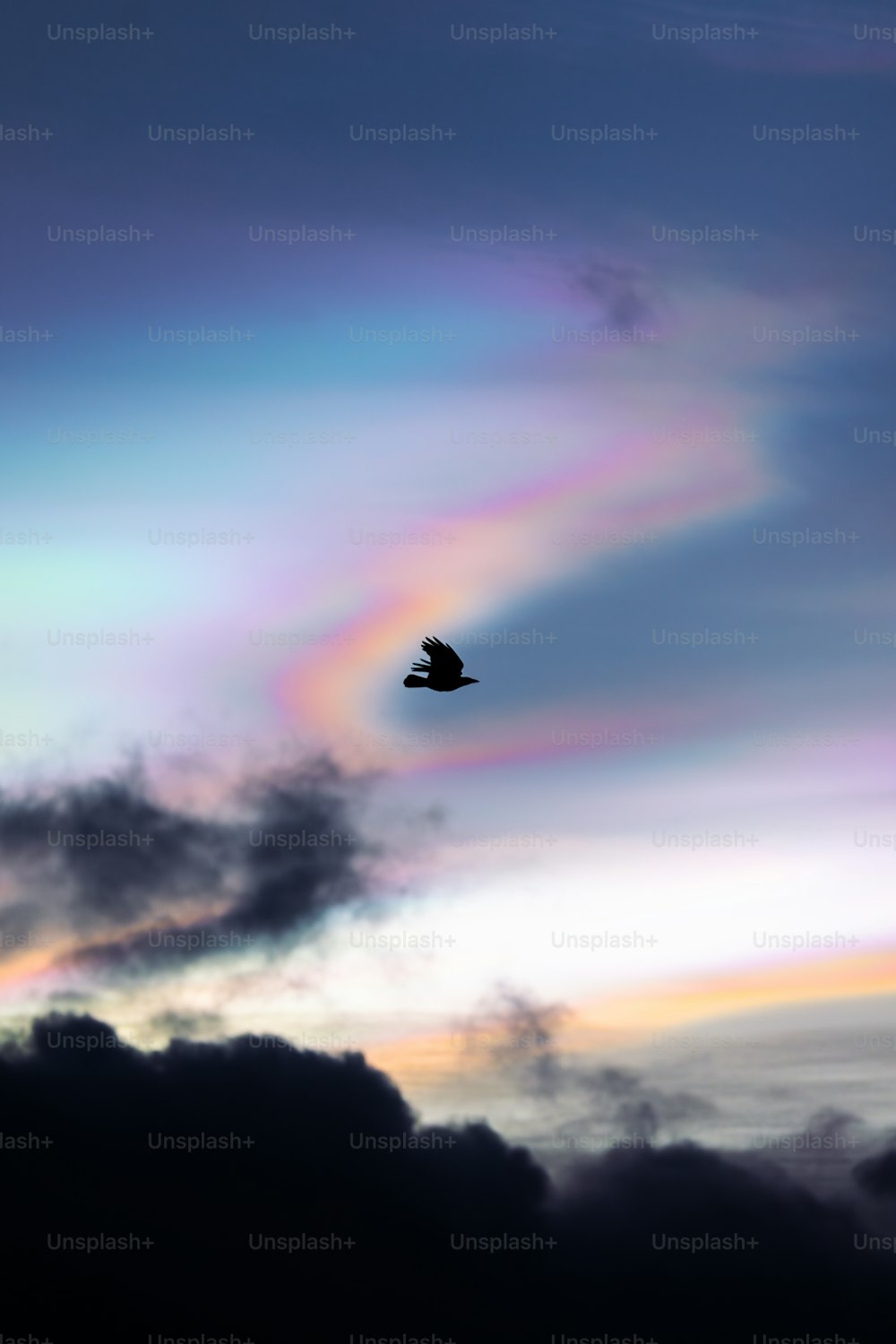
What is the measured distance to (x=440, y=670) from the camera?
5659 cm

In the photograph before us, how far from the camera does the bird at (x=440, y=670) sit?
56438 millimetres

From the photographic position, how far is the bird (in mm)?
56438

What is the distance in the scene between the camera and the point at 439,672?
185ft
